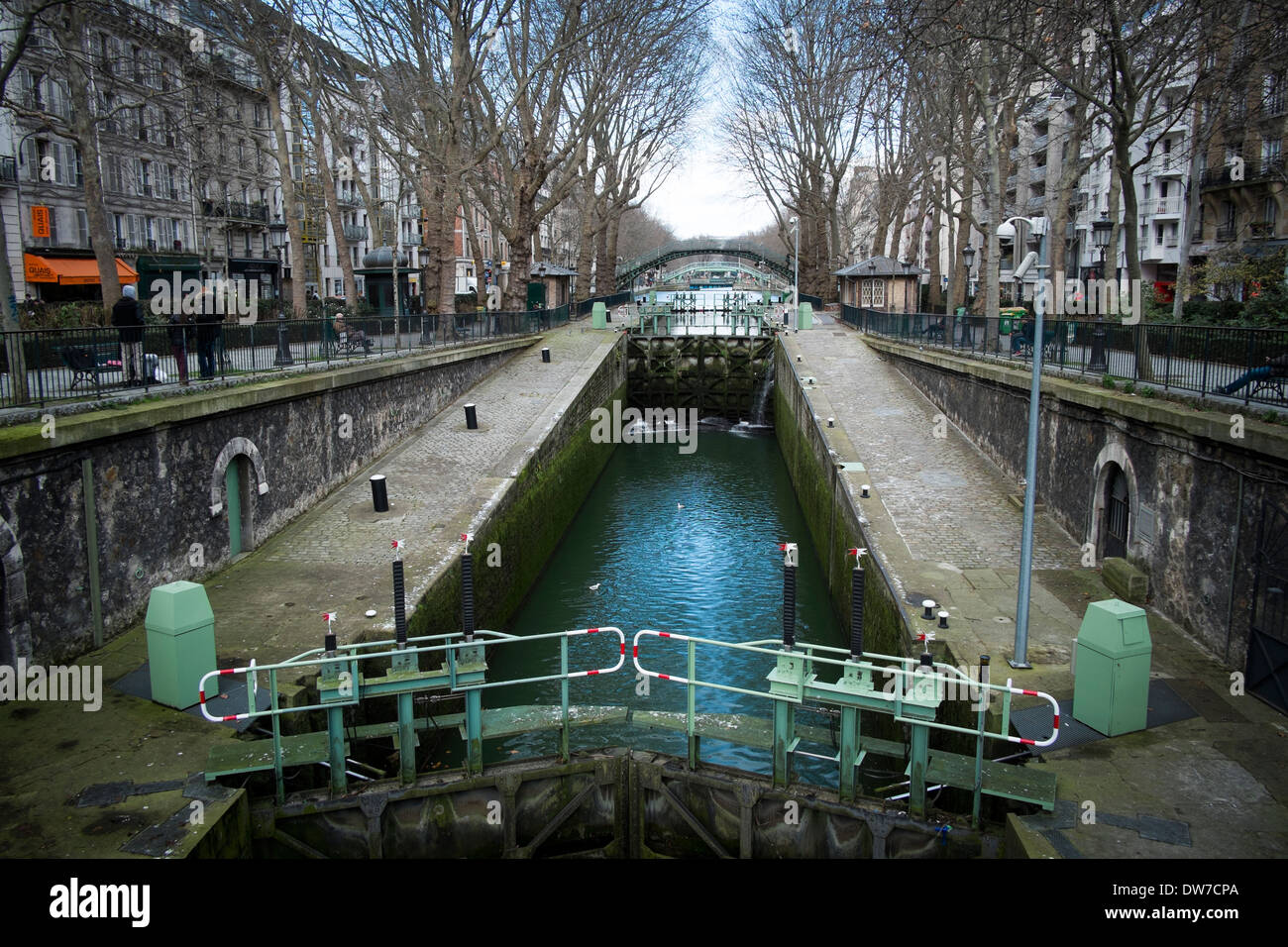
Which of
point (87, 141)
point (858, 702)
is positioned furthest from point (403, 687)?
point (87, 141)

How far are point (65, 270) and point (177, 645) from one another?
31.5 meters

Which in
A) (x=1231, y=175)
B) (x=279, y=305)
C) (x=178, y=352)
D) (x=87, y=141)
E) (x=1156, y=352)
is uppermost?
(x=1231, y=175)

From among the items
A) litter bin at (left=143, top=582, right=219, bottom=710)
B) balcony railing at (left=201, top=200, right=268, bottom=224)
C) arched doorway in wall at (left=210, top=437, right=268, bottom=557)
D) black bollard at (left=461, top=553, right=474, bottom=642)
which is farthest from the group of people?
balcony railing at (left=201, top=200, right=268, bottom=224)

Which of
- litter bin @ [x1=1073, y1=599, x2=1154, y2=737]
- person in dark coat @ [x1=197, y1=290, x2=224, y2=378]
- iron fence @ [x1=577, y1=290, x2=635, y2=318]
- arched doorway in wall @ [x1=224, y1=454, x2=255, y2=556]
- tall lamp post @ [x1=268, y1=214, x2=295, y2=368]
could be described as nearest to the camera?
litter bin @ [x1=1073, y1=599, x2=1154, y2=737]

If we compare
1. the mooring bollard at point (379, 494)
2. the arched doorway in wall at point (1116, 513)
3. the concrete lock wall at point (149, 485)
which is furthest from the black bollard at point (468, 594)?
the arched doorway in wall at point (1116, 513)

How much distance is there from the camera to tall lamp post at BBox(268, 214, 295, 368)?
18219 millimetres

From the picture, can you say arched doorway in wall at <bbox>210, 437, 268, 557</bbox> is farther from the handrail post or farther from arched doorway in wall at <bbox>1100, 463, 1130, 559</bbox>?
arched doorway in wall at <bbox>1100, 463, 1130, 559</bbox>

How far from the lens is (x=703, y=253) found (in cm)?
8600

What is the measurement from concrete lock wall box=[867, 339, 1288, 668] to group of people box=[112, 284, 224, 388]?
13356mm

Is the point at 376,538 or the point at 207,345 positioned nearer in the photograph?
the point at 207,345

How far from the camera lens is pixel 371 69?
2977 cm

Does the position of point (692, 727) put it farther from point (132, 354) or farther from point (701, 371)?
point (701, 371)

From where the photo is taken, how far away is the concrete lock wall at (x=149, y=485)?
10617 mm
